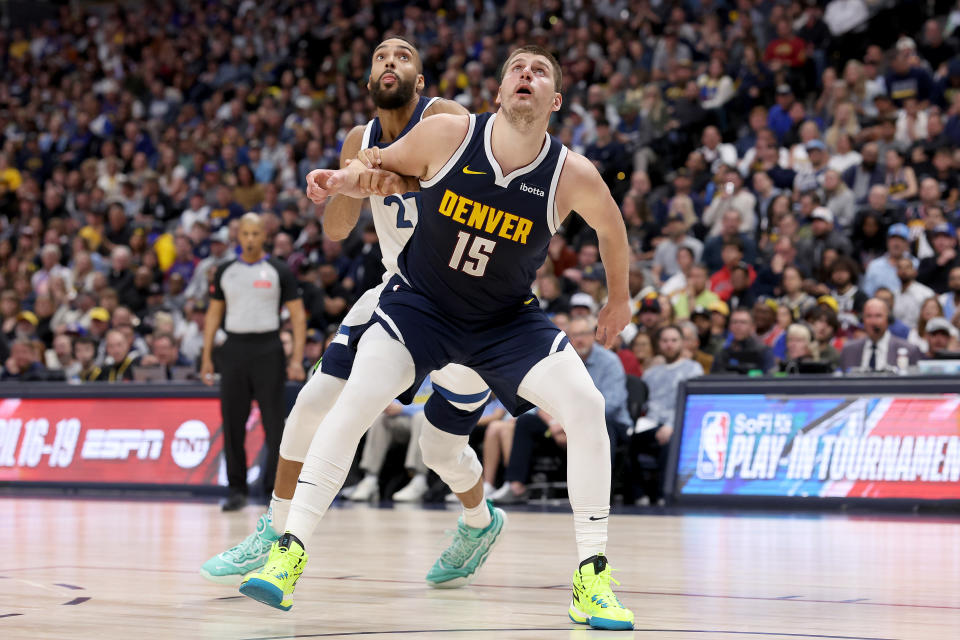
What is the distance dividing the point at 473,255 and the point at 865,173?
1104cm

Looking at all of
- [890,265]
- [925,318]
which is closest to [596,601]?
[925,318]

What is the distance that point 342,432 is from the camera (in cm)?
481

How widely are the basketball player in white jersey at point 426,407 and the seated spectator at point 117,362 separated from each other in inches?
384

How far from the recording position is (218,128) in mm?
23016

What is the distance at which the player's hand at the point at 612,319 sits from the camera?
5168mm

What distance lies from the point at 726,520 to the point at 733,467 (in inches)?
55.9

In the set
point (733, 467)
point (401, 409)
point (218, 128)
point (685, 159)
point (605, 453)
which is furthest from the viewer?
point (218, 128)

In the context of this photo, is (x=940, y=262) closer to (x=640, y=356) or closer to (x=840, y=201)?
(x=840, y=201)

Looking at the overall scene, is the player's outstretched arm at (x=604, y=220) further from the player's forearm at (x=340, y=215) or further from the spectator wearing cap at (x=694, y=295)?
the spectator wearing cap at (x=694, y=295)

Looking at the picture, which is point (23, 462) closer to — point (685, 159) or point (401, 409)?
point (401, 409)

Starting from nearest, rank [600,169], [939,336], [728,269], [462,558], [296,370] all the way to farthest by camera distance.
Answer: [462,558] < [296,370] < [939,336] < [728,269] < [600,169]

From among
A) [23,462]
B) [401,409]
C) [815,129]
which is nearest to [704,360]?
[401,409]

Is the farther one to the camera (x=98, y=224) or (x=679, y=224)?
(x=98, y=224)

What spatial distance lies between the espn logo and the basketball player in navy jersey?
900 centimetres
